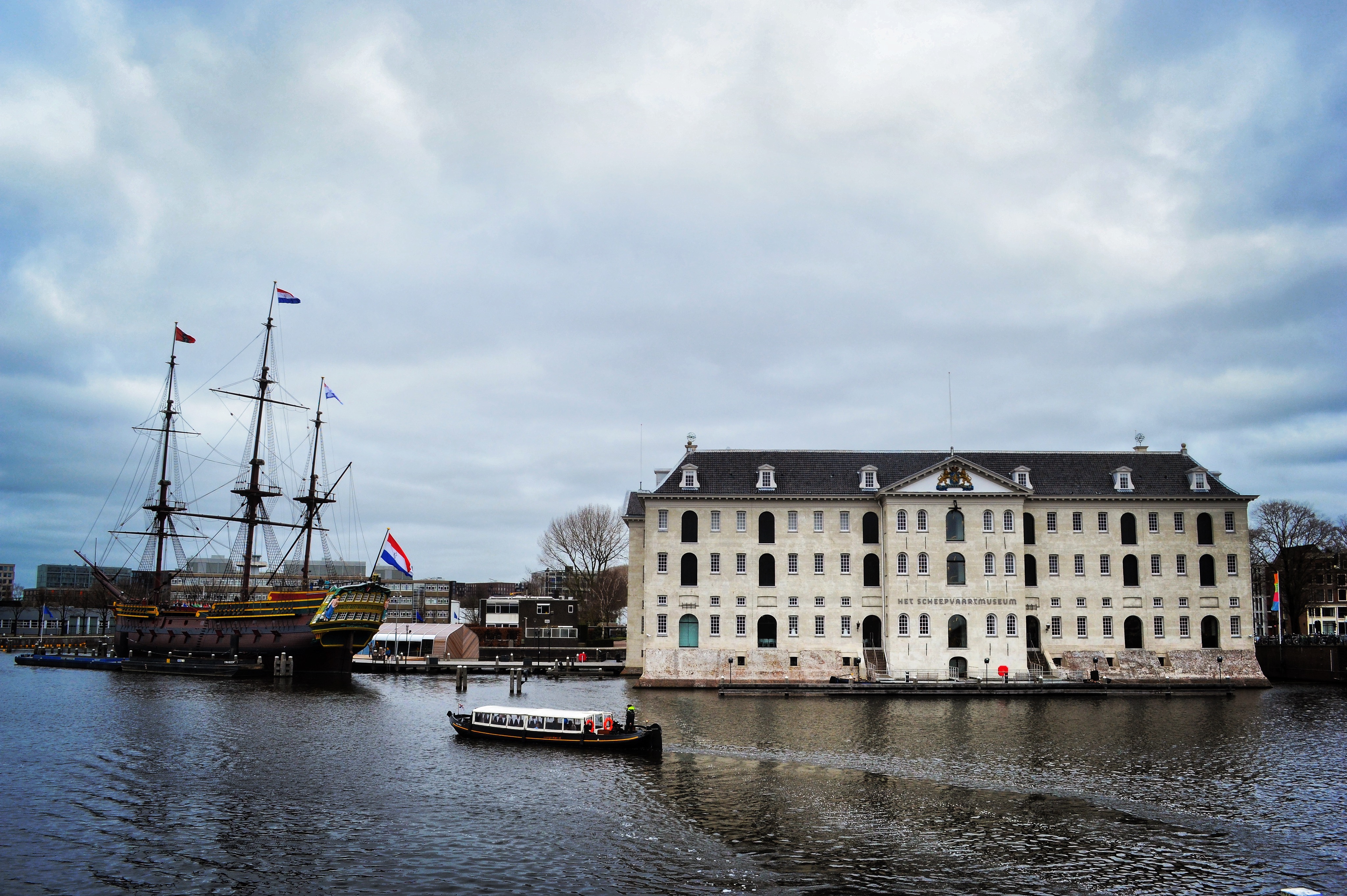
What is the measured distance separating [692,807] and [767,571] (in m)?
42.8

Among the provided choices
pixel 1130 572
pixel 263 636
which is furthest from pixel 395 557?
pixel 1130 572

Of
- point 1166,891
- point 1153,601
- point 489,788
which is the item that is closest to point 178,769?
point 489,788

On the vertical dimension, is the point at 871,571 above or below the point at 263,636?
above

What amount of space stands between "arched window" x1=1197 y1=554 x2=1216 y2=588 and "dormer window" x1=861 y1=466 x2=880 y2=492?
26.2 m

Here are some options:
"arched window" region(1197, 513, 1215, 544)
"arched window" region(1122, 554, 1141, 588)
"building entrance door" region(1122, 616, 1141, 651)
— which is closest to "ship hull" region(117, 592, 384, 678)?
"building entrance door" region(1122, 616, 1141, 651)

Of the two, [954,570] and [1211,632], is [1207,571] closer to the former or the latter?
[1211,632]

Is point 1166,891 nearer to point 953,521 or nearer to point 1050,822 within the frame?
point 1050,822

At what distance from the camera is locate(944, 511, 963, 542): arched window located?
7212 centimetres

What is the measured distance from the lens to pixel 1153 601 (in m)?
73.6

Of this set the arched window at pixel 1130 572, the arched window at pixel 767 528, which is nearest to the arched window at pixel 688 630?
the arched window at pixel 767 528

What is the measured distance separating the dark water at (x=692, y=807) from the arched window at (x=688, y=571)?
19.4 m

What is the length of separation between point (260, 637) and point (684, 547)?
4264 centimetres

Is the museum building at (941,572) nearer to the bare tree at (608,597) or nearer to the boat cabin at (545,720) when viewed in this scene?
the boat cabin at (545,720)

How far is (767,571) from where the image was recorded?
73375 millimetres
